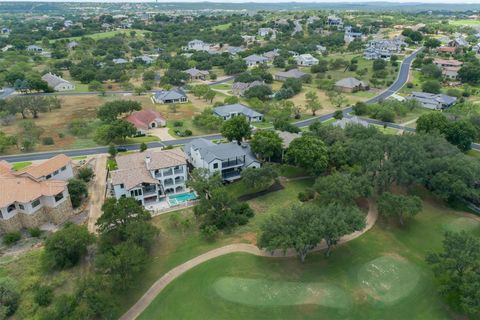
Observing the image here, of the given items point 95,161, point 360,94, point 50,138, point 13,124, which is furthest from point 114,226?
point 360,94

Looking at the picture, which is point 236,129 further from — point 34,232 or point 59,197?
point 34,232

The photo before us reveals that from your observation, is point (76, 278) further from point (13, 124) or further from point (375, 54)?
point (375, 54)

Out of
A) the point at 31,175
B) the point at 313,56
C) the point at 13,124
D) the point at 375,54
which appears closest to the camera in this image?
the point at 31,175

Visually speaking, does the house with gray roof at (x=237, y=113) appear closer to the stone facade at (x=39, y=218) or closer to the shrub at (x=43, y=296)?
the stone facade at (x=39, y=218)

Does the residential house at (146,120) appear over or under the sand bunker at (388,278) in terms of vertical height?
over

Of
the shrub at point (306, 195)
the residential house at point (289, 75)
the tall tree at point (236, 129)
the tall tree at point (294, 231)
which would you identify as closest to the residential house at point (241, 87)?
the residential house at point (289, 75)

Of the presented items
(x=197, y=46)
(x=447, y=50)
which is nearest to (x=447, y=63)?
(x=447, y=50)
